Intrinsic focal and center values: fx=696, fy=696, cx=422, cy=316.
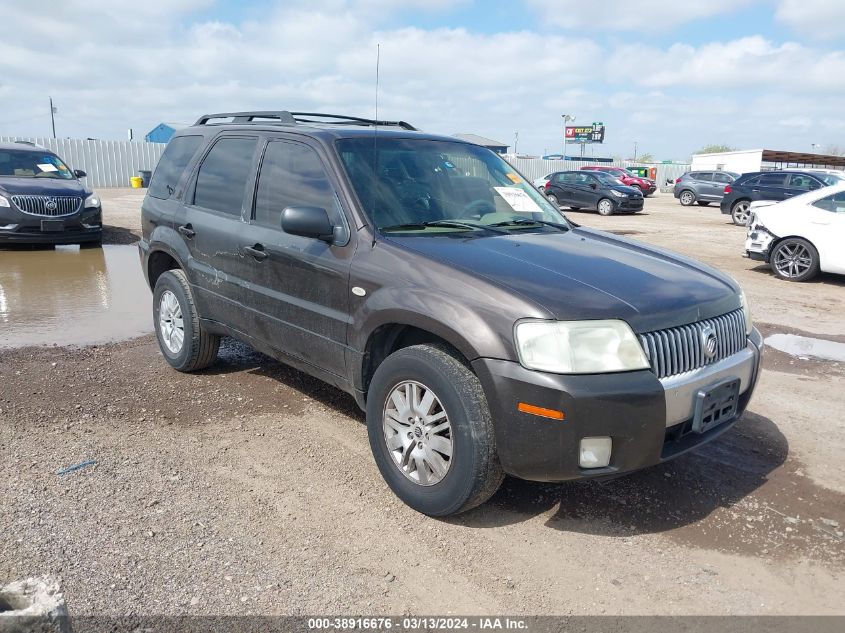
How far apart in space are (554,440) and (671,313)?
822mm

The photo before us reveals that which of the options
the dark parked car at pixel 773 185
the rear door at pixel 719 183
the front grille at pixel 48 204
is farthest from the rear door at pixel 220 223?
the rear door at pixel 719 183

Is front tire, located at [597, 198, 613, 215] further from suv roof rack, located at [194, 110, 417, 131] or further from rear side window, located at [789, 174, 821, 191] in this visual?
suv roof rack, located at [194, 110, 417, 131]

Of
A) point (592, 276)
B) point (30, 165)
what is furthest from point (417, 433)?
point (30, 165)

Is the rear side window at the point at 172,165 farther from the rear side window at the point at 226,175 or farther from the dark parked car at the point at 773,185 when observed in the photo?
the dark parked car at the point at 773,185

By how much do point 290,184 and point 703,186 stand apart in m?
27.6

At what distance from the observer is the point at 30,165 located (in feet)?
40.4

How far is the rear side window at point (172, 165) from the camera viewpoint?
5.28 metres

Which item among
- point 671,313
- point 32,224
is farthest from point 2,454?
point 32,224

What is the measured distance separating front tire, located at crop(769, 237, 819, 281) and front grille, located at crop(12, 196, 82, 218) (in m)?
11.3

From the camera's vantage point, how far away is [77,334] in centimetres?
665

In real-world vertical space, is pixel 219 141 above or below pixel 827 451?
above

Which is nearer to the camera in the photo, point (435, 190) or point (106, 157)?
point (435, 190)

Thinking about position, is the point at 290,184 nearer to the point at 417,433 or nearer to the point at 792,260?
the point at 417,433

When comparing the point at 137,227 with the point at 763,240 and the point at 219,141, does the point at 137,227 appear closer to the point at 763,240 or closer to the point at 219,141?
the point at 219,141
